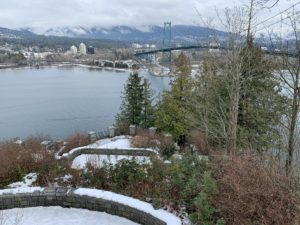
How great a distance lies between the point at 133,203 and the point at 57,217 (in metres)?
1.47

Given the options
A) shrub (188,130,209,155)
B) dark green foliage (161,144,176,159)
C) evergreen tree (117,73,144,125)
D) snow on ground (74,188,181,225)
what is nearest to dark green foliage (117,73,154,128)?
evergreen tree (117,73,144,125)

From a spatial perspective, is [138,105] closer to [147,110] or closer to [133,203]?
[147,110]

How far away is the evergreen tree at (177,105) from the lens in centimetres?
1841

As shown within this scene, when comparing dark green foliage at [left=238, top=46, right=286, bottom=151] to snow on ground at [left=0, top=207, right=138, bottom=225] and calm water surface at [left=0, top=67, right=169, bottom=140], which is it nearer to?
snow on ground at [left=0, top=207, right=138, bottom=225]

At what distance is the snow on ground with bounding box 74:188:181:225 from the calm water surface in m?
21.7

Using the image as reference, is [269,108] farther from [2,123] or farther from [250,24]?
[2,123]

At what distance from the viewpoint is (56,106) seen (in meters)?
39.9

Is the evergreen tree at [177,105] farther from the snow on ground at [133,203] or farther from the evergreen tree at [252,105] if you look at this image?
the snow on ground at [133,203]

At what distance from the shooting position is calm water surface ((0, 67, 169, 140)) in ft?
99.1

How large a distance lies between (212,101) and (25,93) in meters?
40.3

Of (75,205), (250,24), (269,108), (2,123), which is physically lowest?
(2,123)

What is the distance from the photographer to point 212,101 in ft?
42.8

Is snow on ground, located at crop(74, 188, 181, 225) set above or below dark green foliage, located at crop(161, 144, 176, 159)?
above

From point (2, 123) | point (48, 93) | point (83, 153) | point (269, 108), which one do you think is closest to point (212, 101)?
point (269, 108)
